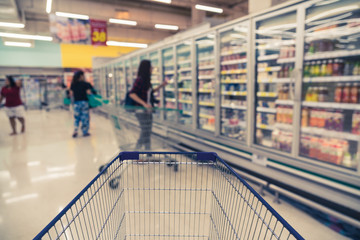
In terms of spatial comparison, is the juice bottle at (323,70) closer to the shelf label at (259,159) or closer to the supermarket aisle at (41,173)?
the shelf label at (259,159)

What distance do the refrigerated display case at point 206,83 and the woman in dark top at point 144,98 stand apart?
123 centimetres

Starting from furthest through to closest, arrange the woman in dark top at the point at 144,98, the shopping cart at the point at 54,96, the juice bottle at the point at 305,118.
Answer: the shopping cart at the point at 54,96, the woman in dark top at the point at 144,98, the juice bottle at the point at 305,118

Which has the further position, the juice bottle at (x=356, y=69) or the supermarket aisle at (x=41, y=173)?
the juice bottle at (x=356, y=69)

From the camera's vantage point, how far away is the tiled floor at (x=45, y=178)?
2.21 metres

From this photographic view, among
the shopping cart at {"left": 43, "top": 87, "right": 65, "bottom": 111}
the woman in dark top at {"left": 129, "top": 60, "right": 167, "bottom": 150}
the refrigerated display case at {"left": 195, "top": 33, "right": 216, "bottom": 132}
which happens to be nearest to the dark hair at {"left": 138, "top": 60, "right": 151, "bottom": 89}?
the woman in dark top at {"left": 129, "top": 60, "right": 167, "bottom": 150}

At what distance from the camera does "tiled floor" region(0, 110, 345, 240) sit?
A: 2212 mm

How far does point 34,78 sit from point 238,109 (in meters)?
13.9

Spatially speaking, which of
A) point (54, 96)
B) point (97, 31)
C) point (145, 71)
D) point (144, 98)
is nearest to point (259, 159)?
point (144, 98)

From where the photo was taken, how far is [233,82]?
12.8ft

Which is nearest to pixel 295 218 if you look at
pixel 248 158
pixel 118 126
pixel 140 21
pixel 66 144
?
pixel 248 158

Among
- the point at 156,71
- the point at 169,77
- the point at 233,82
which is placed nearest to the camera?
the point at 233,82

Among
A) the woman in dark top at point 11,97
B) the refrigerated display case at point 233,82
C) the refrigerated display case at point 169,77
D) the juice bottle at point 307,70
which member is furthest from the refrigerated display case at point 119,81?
the juice bottle at point 307,70

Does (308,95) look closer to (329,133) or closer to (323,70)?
(323,70)

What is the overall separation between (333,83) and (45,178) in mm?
3939
